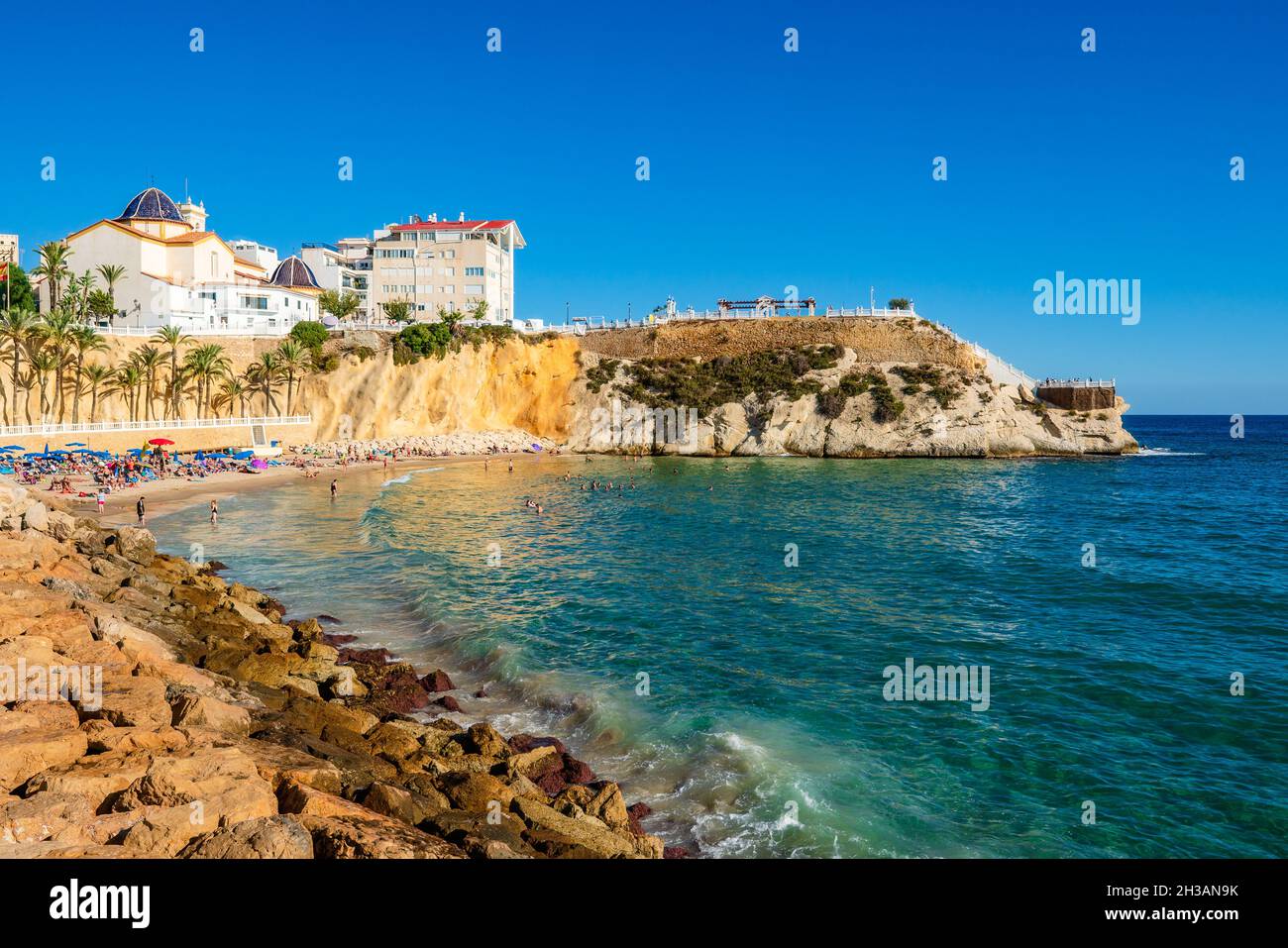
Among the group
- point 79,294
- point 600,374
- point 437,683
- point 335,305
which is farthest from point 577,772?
point 335,305

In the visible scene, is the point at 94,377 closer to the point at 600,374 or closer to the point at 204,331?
the point at 204,331

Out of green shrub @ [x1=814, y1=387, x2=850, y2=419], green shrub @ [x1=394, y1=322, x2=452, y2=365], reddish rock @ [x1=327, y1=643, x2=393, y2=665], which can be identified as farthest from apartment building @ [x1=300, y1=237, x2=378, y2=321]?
reddish rock @ [x1=327, y1=643, x2=393, y2=665]

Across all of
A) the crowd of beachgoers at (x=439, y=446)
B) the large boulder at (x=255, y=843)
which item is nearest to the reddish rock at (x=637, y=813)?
the large boulder at (x=255, y=843)

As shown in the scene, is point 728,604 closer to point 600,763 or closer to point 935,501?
point 600,763

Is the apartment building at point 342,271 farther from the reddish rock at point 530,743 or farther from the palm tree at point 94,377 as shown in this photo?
the reddish rock at point 530,743

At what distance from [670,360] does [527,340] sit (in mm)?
15602

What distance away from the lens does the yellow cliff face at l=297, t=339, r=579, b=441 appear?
75.0m

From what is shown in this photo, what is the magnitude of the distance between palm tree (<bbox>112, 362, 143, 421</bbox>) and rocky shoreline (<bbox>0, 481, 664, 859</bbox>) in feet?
168

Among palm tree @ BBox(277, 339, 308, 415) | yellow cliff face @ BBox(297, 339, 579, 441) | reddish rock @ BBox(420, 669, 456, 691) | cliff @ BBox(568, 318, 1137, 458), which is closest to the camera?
reddish rock @ BBox(420, 669, 456, 691)

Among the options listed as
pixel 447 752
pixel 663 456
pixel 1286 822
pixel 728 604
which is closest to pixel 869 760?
pixel 1286 822

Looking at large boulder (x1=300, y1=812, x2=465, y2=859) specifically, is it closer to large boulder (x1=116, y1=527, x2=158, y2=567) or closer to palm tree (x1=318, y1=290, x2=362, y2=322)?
large boulder (x1=116, y1=527, x2=158, y2=567)

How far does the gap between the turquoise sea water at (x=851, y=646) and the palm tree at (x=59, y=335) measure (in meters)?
26.4

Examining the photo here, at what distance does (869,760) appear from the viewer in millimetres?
14297

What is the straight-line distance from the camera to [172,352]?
65.2 m
